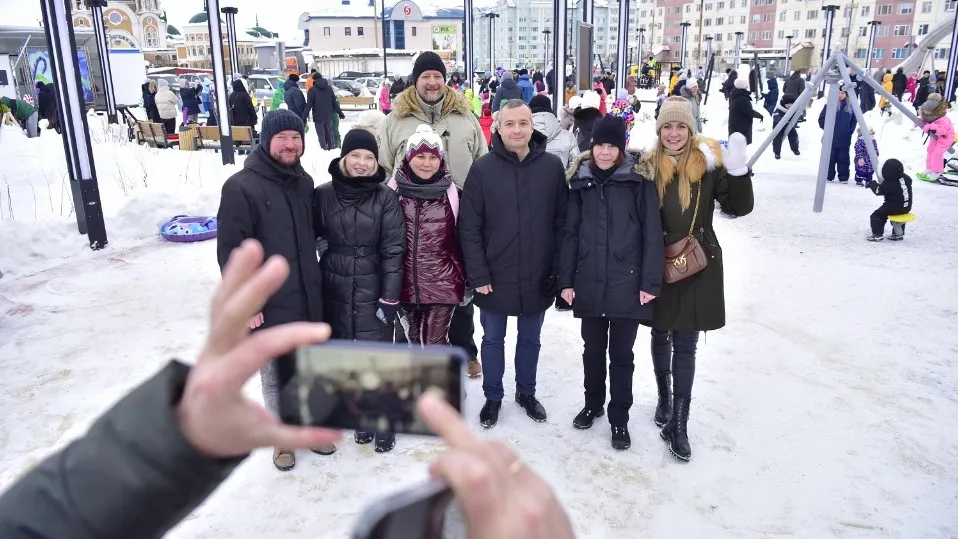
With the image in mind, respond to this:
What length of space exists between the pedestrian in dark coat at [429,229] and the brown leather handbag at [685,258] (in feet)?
3.79

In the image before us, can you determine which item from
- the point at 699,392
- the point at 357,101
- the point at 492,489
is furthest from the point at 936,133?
the point at 357,101

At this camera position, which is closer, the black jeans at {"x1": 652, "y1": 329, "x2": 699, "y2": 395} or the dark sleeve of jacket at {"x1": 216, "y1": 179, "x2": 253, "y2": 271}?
the dark sleeve of jacket at {"x1": 216, "y1": 179, "x2": 253, "y2": 271}

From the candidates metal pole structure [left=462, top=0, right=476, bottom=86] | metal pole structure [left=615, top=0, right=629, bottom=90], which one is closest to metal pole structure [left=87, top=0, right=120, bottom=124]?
metal pole structure [left=462, top=0, right=476, bottom=86]

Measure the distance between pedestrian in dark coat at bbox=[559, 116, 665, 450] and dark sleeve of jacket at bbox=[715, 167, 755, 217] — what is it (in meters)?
0.36

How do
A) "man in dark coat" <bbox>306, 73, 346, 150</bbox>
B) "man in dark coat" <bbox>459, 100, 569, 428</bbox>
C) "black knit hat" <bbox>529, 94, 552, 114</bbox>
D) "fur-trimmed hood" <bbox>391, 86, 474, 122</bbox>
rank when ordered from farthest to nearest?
"man in dark coat" <bbox>306, 73, 346, 150</bbox> < "black knit hat" <bbox>529, 94, 552, 114</bbox> < "fur-trimmed hood" <bbox>391, 86, 474, 122</bbox> < "man in dark coat" <bbox>459, 100, 569, 428</bbox>

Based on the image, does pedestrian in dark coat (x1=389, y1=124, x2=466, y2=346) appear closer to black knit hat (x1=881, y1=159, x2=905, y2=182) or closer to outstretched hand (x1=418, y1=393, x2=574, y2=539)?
outstretched hand (x1=418, y1=393, x2=574, y2=539)

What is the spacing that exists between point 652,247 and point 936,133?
9.57 metres

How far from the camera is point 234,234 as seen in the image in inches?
120

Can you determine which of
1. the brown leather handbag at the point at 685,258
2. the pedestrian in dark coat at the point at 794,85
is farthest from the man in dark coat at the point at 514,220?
the pedestrian in dark coat at the point at 794,85

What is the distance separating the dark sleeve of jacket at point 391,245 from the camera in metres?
3.42

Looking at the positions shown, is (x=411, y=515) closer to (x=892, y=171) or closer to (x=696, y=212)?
(x=696, y=212)

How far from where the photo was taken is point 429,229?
3.63 m

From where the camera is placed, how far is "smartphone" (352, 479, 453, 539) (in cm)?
60

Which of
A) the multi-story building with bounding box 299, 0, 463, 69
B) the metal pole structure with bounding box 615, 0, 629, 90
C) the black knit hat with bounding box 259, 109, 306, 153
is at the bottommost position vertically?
the black knit hat with bounding box 259, 109, 306, 153
